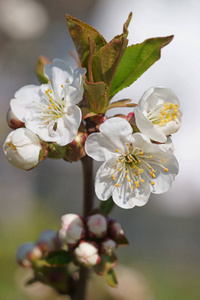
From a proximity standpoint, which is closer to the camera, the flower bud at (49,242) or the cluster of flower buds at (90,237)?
the cluster of flower buds at (90,237)

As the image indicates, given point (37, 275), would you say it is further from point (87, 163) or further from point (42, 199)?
point (42, 199)

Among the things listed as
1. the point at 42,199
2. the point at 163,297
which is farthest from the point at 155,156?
the point at 42,199

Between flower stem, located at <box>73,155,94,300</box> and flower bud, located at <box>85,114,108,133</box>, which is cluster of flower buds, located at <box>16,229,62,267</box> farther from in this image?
flower bud, located at <box>85,114,108,133</box>

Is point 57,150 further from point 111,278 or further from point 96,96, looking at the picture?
point 111,278

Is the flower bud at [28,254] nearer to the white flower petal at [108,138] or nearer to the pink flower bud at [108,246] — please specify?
the pink flower bud at [108,246]

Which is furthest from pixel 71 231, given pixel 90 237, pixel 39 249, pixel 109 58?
pixel 109 58

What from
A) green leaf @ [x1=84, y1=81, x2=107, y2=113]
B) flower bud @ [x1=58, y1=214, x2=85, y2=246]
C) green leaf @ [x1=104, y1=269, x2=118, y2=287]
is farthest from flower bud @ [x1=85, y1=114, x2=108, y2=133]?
green leaf @ [x1=104, y1=269, x2=118, y2=287]

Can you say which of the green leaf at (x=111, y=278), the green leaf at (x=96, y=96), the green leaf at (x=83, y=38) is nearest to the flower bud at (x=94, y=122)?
the green leaf at (x=96, y=96)
